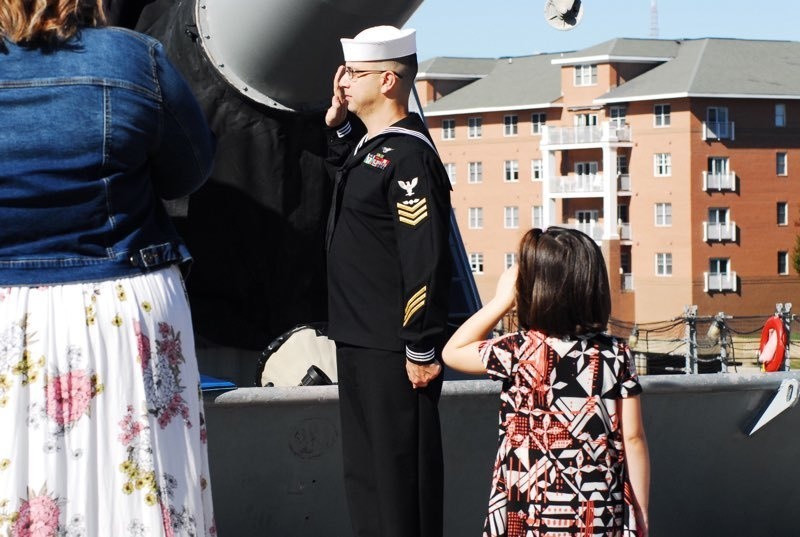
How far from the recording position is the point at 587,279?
3.46 m

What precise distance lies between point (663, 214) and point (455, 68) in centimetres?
2150

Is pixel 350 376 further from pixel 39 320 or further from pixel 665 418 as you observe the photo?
pixel 665 418

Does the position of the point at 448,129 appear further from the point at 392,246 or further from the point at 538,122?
the point at 392,246

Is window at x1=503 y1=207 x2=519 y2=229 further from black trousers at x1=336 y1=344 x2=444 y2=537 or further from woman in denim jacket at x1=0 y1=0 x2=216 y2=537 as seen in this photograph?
woman in denim jacket at x1=0 y1=0 x2=216 y2=537

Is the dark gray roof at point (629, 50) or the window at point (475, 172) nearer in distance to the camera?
the dark gray roof at point (629, 50)

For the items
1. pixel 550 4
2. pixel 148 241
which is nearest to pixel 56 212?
pixel 148 241

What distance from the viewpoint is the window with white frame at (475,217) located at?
267 ft

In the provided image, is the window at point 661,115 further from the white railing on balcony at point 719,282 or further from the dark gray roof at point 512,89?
the white railing on balcony at point 719,282

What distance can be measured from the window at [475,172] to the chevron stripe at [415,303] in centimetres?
7789

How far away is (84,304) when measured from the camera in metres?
3.03

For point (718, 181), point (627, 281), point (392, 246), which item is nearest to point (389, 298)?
point (392, 246)

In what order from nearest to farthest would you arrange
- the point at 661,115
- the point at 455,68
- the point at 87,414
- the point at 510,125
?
the point at 87,414 → the point at 661,115 → the point at 510,125 → the point at 455,68

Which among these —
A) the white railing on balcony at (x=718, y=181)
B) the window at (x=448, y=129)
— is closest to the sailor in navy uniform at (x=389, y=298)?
the white railing on balcony at (x=718, y=181)

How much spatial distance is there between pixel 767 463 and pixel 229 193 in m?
2.36
